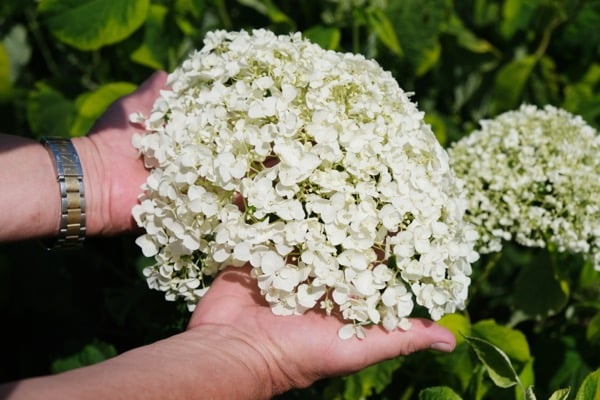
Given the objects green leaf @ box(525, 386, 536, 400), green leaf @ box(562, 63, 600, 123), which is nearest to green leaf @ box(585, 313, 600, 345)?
green leaf @ box(525, 386, 536, 400)

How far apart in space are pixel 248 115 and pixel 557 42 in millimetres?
1758

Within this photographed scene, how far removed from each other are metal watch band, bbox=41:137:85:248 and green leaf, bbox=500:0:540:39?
1652 mm

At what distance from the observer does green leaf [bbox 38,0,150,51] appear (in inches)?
84.4

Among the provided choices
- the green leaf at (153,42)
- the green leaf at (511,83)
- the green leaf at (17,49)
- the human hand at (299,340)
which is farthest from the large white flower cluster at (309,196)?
the green leaf at (17,49)

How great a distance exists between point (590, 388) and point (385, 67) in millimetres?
1451

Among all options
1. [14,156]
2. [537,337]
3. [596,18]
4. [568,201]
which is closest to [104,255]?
[14,156]

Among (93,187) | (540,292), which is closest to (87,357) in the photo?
(93,187)

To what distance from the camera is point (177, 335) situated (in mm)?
1349

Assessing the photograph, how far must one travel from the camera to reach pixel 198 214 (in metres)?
1.39

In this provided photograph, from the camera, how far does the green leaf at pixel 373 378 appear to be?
1.83 m

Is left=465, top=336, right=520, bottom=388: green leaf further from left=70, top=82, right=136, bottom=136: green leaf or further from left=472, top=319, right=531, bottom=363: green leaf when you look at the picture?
left=70, top=82, right=136, bottom=136: green leaf

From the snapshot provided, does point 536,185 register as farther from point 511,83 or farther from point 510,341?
point 511,83

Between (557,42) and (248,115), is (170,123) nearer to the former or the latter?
(248,115)

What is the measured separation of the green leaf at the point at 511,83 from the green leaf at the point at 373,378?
116 cm
